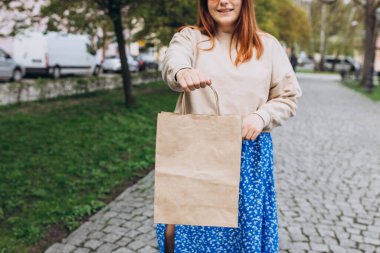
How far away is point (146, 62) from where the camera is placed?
34.3m

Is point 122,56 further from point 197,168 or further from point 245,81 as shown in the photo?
point 197,168

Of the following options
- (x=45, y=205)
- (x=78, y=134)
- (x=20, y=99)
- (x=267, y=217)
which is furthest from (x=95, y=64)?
(x=267, y=217)

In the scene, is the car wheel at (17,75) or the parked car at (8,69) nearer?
the parked car at (8,69)

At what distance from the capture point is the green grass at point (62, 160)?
4.61 meters

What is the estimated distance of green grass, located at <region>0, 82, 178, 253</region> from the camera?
4.61 metres

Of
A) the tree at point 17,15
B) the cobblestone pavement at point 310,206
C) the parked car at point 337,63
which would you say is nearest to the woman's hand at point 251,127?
the cobblestone pavement at point 310,206

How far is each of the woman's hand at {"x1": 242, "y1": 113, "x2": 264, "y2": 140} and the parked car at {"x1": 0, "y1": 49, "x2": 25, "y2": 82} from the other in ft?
59.2

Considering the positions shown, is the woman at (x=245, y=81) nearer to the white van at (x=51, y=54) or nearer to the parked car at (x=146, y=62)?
the white van at (x=51, y=54)

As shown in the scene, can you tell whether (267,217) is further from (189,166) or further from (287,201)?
(287,201)

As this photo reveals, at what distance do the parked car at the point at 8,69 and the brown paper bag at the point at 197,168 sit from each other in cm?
1797

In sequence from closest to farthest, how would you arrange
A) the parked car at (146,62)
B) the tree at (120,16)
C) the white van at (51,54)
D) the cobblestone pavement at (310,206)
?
the cobblestone pavement at (310,206), the tree at (120,16), the white van at (51,54), the parked car at (146,62)

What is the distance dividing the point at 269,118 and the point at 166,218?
2.13 feet

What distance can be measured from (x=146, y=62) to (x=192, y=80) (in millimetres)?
33052

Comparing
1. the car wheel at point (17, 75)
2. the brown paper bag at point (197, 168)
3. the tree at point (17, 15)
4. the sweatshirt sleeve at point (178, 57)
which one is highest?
the tree at point (17, 15)
